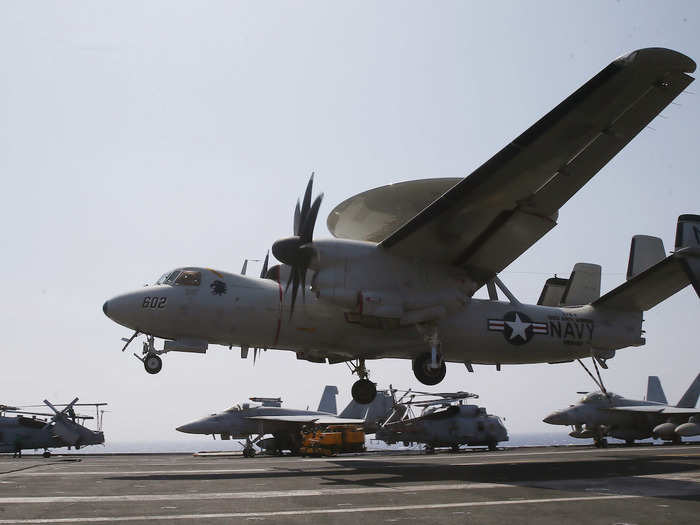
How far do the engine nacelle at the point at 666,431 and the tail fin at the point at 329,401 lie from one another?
2570 cm

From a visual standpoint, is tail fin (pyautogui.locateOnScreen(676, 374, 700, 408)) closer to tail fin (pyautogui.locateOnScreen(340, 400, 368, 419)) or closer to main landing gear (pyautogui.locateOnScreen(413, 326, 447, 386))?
tail fin (pyautogui.locateOnScreen(340, 400, 368, 419))

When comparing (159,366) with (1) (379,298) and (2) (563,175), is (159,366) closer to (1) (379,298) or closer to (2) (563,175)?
(1) (379,298)

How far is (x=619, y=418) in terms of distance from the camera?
146ft

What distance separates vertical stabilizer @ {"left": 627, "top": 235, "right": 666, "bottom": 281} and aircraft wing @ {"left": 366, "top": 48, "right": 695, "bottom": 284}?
859 centimetres

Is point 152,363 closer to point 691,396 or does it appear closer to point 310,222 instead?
point 310,222

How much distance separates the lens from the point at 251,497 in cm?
1176

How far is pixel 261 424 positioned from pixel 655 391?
3632cm

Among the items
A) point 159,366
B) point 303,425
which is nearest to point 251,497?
point 159,366

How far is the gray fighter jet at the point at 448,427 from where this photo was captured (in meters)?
40.6

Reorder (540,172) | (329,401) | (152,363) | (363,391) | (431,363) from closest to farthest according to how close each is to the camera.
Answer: (540,172) → (152,363) → (431,363) → (363,391) → (329,401)

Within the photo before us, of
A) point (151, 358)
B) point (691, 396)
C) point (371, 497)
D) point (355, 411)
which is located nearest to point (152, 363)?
point (151, 358)

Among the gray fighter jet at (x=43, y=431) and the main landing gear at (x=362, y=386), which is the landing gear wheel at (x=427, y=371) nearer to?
the main landing gear at (x=362, y=386)

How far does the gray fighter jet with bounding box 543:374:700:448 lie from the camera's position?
42.8 meters

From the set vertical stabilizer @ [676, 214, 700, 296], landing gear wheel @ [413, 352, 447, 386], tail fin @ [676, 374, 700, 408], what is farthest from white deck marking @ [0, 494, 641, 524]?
tail fin @ [676, 374, 700, 408]
